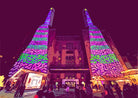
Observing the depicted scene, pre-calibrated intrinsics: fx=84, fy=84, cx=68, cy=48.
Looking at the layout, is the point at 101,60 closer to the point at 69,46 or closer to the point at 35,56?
the point at 69,46

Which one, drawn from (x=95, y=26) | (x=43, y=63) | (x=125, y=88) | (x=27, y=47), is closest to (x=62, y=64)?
(x=43, y=63)

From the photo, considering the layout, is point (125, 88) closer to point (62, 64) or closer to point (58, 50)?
point (62, 64)

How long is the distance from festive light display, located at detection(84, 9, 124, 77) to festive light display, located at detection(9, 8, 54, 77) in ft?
36.5

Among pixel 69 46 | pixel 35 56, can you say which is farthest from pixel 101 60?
pixel 35 56

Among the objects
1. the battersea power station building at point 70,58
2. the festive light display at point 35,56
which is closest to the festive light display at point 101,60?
the battersea power station building at point 70,58

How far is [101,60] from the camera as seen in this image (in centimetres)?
1936

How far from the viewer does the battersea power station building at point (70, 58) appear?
17.7m

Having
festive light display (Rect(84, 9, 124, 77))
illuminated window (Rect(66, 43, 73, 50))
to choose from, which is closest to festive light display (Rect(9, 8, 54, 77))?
illuminated window (Rect(66, 43, 73, 50))

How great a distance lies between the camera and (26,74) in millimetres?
9797

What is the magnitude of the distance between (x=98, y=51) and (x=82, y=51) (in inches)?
224

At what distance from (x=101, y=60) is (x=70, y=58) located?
353 inches

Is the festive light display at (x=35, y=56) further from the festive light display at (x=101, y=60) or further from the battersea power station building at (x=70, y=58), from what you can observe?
the festive light display at (x=101, y=60)

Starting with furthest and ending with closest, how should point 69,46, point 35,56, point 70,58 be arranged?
point 69,46 < point 70,58 < point 35,56

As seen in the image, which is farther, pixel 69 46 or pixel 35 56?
pixel 69 46
